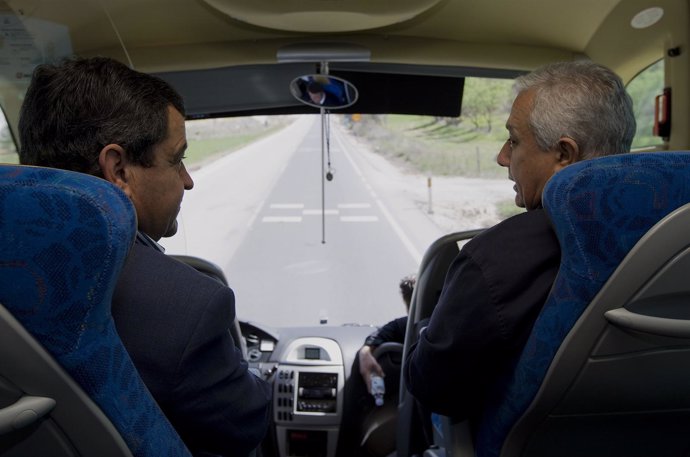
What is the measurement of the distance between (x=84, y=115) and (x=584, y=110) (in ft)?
4.44

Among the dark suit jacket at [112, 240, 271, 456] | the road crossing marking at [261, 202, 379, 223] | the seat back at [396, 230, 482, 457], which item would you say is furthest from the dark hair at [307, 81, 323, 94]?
the dark suit jacket at [112, 240, 271, 456]

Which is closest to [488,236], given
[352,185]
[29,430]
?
[29,430]

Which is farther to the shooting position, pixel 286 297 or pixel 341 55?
pixel 286 297

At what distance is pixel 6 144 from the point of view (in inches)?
122

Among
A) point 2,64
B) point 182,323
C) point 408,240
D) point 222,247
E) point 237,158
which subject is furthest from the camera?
point 237,158

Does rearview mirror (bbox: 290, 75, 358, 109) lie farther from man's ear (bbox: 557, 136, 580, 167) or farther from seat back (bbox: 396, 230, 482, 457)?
man's ear (bbox: 557, 136, 580, 167)

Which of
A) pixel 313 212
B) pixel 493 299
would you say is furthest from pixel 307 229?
pixel 493 299

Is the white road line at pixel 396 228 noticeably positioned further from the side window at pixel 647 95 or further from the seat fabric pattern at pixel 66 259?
the seat fabric pattern at pixel 66 259

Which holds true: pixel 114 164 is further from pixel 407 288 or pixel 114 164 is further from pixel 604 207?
pixel 407 288

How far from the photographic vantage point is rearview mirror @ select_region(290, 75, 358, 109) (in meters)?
3.82

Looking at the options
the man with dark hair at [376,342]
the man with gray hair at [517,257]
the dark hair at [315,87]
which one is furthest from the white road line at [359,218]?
the man with gray hair at [517,257]

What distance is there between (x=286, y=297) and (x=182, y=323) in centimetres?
336

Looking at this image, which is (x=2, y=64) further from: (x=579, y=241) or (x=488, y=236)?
(x=579, y=241)

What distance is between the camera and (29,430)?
1.10 m
